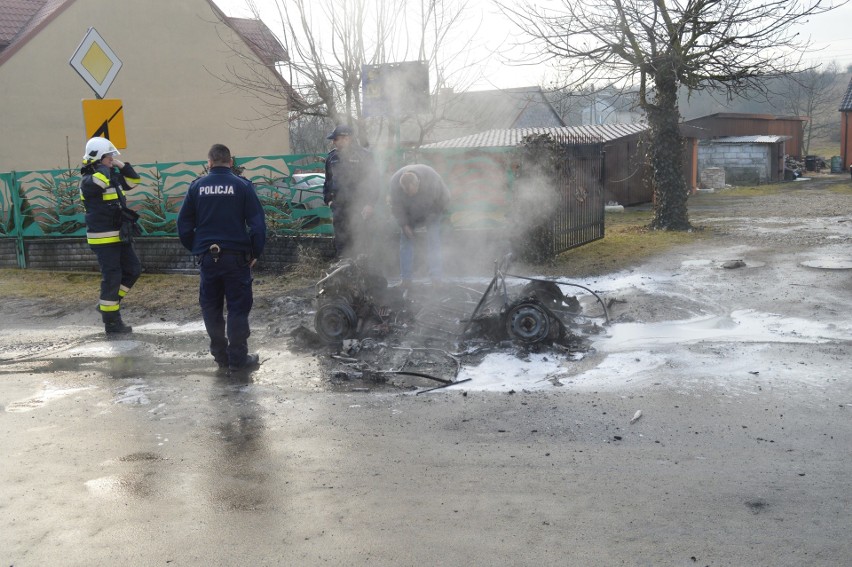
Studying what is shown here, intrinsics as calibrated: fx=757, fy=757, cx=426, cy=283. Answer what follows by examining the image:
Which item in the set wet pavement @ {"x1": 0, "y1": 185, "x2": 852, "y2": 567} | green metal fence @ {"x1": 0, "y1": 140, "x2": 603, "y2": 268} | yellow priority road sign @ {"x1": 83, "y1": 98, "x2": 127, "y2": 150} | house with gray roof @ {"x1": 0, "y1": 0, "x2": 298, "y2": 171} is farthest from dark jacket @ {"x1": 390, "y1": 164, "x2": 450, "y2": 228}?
house with gray roof @ {"x1": 0, "y1": 0, "x2": 298, "y2": 171}

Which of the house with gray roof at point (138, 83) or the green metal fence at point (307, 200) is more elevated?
the house with gray roof at point (138, 83)

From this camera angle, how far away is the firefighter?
838 centimetres

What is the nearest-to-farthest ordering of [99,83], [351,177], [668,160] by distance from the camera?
[351,177]
[99,83]
[668,160]

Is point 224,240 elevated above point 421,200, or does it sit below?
below

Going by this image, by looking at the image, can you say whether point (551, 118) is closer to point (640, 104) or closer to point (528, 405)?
point (640, 104)

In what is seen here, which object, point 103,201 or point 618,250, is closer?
point 103,201

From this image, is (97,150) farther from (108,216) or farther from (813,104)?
(813,104)

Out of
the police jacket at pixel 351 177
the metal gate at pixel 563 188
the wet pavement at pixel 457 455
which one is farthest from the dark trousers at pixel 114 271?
the metal gate at pixel 563 188

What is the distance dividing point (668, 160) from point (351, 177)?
8.51 metres

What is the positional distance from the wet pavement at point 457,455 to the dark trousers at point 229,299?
0.31 meters

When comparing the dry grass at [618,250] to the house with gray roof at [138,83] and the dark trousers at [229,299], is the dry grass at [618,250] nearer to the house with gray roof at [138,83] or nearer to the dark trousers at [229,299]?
the dark trousers at [229,299]

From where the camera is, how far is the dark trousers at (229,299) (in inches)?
261

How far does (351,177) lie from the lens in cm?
938

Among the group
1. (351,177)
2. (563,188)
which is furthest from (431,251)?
(563,188)
